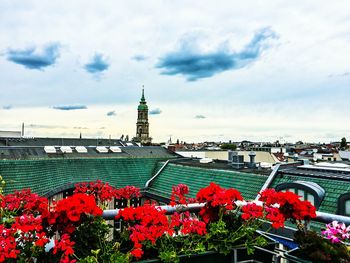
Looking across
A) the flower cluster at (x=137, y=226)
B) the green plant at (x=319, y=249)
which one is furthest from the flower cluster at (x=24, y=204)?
the green plant at (x=319, y=249)

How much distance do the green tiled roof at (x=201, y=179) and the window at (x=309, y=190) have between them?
279cm

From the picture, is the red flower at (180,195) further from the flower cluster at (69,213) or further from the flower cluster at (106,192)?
the flower cluster at (69,213)

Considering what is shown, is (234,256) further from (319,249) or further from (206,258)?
(319,249)

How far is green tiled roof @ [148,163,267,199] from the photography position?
69.6 feet

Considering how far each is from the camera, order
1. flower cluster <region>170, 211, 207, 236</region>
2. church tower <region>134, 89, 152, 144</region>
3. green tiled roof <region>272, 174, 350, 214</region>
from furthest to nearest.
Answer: church tower <region>134, 89, 152, 144</region> < green tiled roof <region>272, 174, 350, 214</region> < flower cluster <region>170, 211, 207, 236</region>

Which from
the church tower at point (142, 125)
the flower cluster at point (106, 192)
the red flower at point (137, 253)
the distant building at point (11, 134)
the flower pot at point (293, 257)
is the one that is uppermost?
the church tower at point (142, 125)

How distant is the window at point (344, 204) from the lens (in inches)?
612

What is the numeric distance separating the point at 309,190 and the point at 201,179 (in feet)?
29.2

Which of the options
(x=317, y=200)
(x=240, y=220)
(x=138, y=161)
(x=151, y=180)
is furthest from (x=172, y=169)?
(x=240, y=220)

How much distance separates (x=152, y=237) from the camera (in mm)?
3373

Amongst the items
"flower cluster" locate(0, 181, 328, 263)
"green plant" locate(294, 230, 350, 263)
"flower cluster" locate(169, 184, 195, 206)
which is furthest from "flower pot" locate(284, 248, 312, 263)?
"flower cluster" locate(169, 184, 195, 206)

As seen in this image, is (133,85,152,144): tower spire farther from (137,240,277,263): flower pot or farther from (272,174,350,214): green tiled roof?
(137,240,277,263): flower pot

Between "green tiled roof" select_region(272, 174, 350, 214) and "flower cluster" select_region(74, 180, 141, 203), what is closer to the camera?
"flower cluster" select_region(74, 180, 141, 203)

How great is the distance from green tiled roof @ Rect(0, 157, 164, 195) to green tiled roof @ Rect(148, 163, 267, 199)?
234cm
